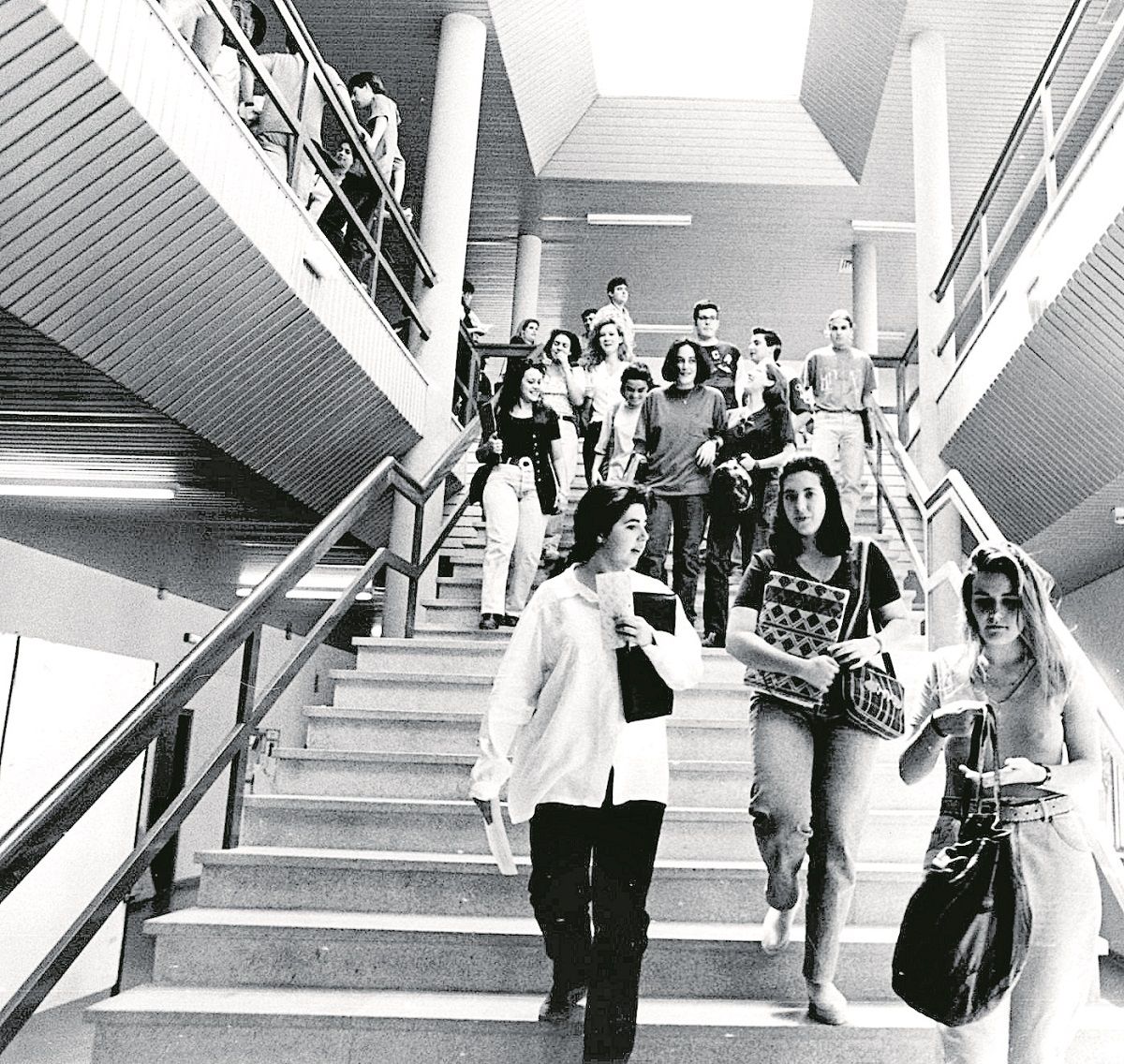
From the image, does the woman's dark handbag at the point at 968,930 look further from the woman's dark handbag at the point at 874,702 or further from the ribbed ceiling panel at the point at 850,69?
the ribbed ceiling panel at the point at 850,69

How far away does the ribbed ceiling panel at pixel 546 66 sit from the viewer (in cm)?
1001

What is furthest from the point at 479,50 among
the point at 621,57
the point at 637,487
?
the point at 637,487

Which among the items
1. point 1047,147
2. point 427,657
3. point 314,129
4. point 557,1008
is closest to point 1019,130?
point 1047,147

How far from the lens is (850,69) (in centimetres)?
1094

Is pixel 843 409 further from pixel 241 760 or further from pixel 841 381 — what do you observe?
pixel 241 760

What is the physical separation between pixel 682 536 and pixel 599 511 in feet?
9.22

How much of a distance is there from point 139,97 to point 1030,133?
10014 millimetres

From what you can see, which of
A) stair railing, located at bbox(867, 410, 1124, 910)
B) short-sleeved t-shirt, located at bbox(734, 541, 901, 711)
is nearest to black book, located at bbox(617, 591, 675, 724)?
short-sleeved t-shirt, located at bbox(734, 541, 901, 711)

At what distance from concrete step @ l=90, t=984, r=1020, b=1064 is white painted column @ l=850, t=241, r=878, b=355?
11313mm

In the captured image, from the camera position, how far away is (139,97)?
13.6 ft

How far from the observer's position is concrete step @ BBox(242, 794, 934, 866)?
13.3 feet

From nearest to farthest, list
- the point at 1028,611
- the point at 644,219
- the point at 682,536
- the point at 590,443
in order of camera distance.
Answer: the point at 1028,611 < the point at 682,536 < the point at 590,443 < the point at 644,219

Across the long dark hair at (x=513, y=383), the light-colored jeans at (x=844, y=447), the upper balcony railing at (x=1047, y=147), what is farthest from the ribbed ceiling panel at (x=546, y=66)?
the light-colored jeans at (x=844, y=447)

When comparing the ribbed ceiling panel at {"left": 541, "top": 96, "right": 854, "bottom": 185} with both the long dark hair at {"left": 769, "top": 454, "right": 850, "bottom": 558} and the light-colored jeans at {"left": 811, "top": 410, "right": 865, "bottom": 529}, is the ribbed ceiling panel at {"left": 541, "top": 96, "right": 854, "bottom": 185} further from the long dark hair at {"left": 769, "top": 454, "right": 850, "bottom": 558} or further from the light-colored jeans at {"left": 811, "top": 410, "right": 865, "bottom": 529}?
the long dark hair at {"left": 769, "top": 454, "right": 850, "bottom": 558}
